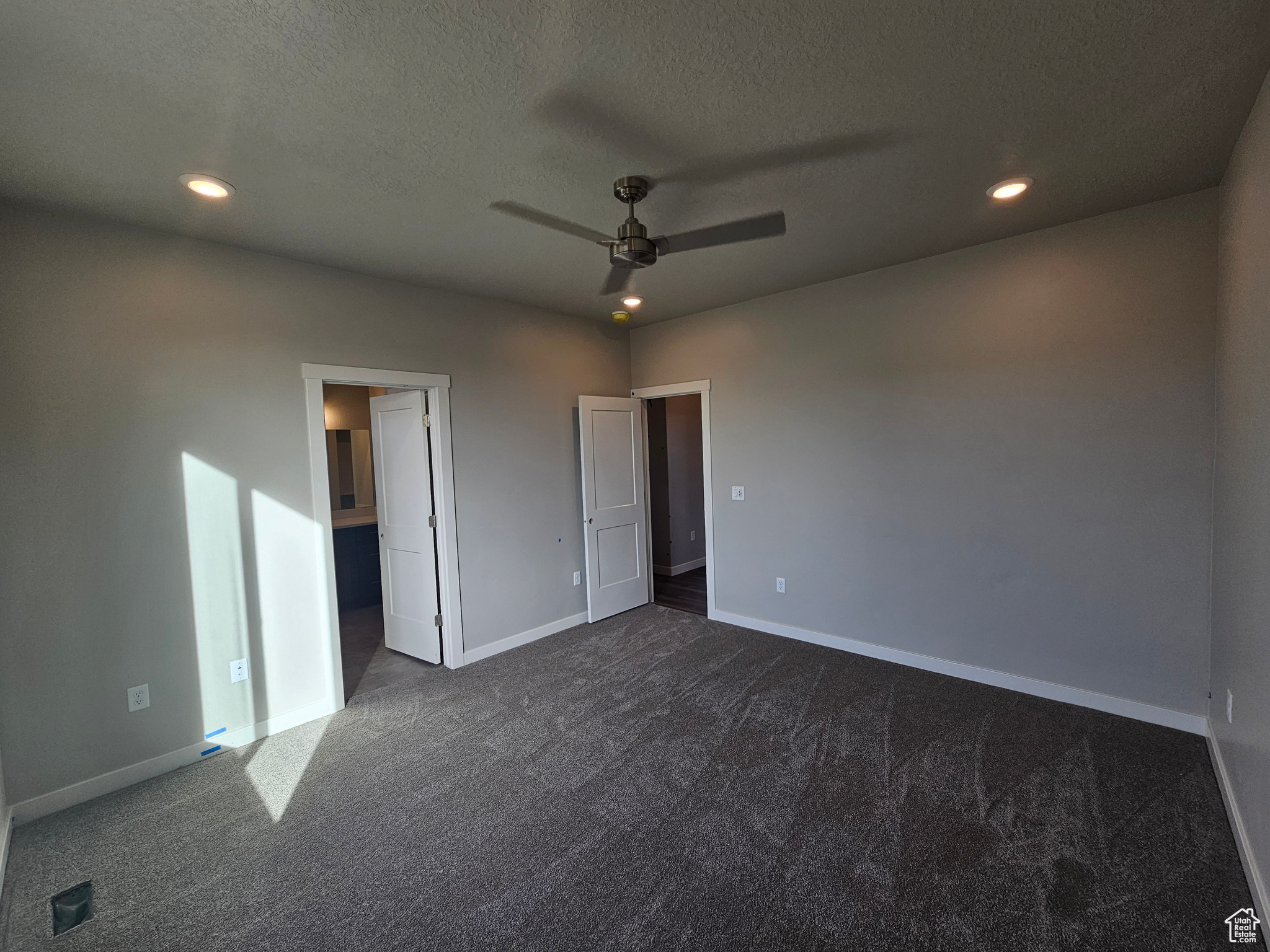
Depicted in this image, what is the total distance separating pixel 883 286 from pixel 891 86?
2028 mm

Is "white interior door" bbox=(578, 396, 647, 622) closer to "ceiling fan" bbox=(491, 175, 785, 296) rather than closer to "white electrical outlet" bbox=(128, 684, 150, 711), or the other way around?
"ceiling fan" bbox=(491, 175, 785, 296)

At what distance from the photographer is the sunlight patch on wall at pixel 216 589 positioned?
2729 millimetres

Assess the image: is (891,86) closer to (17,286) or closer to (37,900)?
(17,286)

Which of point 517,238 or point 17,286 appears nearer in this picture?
point 17,286

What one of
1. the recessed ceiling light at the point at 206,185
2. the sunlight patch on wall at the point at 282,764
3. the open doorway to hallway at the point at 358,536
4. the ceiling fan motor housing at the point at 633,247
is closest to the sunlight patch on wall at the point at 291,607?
the sunlight patch on wall at the point at 282,764

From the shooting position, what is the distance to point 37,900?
1890 millimetres

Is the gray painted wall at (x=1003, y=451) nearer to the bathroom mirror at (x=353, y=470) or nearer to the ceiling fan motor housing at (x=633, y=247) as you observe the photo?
the ceiling fan motor housing at (x=633, y=247)

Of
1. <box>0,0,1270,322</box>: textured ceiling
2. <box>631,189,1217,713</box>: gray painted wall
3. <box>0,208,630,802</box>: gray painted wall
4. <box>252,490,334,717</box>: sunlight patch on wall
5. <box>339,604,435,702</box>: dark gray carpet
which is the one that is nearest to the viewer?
<box>0,0,1270,322</box>: textured ceiling

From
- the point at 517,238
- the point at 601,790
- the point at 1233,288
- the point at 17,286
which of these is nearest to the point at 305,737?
the point at 601,790

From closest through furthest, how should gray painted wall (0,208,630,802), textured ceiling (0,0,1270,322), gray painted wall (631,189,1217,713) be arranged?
textured ceiling (0,0,1270,322), gray painted wall (0,208,630,802), gray painted wall (631,189,1217,713)

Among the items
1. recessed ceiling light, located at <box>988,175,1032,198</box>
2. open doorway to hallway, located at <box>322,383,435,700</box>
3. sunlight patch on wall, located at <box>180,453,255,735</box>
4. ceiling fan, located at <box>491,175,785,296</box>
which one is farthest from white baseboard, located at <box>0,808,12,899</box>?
recessed ceiling light, located at <box>988,175,1032,198</box>

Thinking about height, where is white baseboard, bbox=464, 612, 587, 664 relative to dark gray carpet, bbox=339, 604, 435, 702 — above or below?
above

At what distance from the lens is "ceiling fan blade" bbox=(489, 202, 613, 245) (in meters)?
2.50

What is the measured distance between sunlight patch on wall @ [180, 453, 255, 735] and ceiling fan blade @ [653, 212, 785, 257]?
8.41ft
